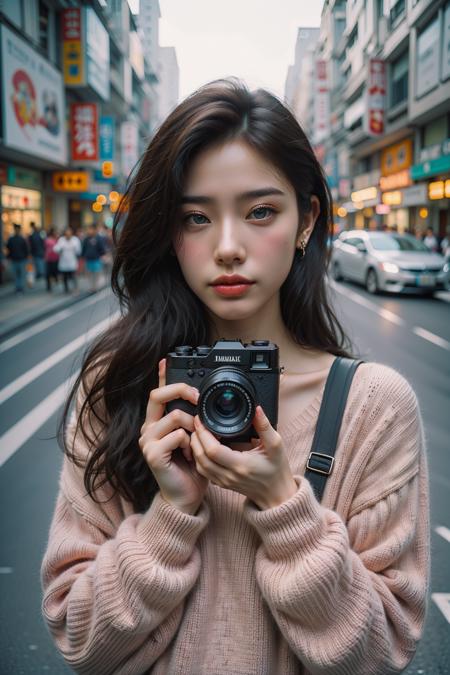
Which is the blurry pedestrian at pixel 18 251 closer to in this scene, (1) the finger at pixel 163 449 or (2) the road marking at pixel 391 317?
(2) the road marking at pixel 391 317

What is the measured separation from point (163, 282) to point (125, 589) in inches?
26.5

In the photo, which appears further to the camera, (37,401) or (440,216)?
(440,216)

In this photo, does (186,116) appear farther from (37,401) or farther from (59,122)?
(59,122)

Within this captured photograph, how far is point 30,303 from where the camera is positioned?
13234 millimetres

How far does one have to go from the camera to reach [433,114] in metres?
18.7

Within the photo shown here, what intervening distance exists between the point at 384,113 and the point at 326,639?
23.4 metres

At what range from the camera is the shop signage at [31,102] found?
45.2 ft

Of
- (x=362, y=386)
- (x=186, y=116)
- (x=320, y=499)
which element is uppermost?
(x=186, y=116)

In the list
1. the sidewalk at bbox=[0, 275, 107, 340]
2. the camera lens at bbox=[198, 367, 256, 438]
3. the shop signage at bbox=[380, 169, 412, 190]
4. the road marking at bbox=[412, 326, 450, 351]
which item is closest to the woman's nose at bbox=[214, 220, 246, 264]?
the camera lens at bbox=[198, 367, 256, 438]

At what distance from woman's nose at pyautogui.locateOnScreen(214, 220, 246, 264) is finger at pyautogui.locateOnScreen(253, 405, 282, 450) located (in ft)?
1.01

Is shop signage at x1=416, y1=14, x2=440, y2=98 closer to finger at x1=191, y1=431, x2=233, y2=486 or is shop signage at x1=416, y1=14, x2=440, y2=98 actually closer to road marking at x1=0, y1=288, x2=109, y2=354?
finger at x1=191, y1=431, x2=233, y2=486

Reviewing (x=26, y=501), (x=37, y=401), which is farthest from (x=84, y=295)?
(x=26, y=501)

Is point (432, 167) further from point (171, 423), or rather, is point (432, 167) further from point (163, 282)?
point (171, 423)

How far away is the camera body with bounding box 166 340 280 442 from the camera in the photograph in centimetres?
102
